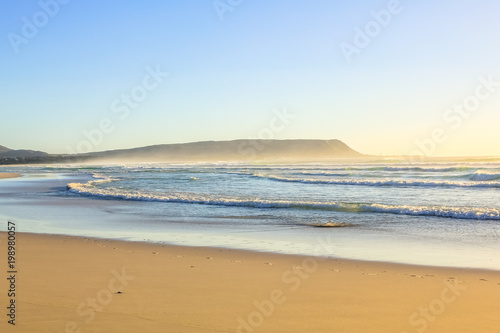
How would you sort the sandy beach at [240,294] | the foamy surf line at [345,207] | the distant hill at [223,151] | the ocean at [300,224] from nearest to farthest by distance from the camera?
1. the sandy beach at [240,294]
2. the ocean at [300,224]
3. the foamy surf line at [345,207]
4. the distant hill at [223,151]

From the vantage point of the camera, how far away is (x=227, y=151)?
183000mm

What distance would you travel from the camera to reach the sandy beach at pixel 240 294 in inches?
197

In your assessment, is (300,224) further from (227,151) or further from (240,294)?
(227,151)

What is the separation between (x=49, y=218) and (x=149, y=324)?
1091 cm

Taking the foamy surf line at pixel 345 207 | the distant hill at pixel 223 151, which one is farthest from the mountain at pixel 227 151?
the foamy surf line at pixel 345 207

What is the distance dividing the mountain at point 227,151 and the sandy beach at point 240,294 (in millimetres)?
165310

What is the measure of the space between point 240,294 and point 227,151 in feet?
581

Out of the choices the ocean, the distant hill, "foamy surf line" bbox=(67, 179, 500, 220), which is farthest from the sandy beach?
the distant hill

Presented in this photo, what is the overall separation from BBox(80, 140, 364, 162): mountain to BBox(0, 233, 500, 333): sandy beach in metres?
165

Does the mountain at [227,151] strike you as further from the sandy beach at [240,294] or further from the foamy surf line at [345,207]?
the sandy beach at [240,294]

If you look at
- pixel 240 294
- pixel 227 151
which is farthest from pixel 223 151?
pixel 240 294

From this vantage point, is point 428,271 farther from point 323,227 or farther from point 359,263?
point 323,227

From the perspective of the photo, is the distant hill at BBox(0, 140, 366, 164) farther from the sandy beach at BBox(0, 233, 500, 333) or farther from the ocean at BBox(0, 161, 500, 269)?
the sandy beach at BBox(0, 233, 500, 333)

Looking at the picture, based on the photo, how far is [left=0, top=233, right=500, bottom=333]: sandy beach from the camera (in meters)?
5.01
